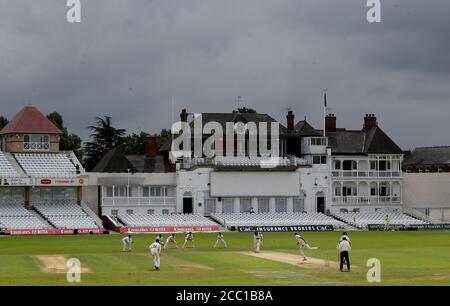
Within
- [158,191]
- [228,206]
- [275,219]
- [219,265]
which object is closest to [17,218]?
[158,191]

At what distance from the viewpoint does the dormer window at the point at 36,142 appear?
8475 cm

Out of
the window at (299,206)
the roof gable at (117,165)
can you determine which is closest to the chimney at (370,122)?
the window at (299,206)

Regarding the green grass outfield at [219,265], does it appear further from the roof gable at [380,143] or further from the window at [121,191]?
the roof gable at [380,143]

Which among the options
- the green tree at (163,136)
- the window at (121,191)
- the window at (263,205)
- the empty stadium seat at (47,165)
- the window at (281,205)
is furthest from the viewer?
the green tree at (163,136)

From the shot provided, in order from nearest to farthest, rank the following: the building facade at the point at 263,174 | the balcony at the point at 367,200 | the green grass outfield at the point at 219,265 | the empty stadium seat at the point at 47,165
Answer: the green grass outfield at the point at 219,265 → the empty stadium seat at the point at 47,165 → the building facade at the point at 263,174 → the balcony at the point at 367,200

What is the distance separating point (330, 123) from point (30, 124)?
27.5 metres

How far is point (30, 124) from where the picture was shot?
85000 millimetres

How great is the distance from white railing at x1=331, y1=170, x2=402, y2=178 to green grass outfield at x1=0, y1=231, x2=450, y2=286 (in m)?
29.5

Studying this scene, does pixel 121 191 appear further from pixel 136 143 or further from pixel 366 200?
pixel 136 143

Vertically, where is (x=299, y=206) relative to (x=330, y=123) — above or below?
below

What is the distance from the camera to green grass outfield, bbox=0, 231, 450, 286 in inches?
1340

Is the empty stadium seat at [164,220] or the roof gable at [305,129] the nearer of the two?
the empty stadium seat at [164,220]

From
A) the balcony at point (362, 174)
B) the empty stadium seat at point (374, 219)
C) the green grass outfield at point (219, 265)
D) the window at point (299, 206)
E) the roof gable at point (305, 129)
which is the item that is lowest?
the green grass outfield at point (219, 265)
